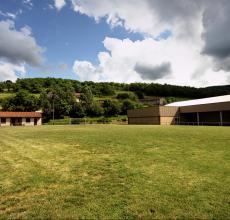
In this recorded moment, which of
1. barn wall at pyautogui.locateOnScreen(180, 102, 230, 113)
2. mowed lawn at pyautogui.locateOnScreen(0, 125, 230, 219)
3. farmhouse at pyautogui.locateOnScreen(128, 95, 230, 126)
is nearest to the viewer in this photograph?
mowed lawn at pyautogui.locateOnScreen(0, 125, 230, 219)

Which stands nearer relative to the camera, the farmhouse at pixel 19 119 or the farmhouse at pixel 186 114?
the farmhouse at pixel 186 114

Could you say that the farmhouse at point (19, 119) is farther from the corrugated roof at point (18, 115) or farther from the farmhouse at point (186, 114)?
the farmhouse at point (186, 114)

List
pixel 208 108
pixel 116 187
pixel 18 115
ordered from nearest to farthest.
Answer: pixel 116 187 < pixel 208 108 < pixel 18 115

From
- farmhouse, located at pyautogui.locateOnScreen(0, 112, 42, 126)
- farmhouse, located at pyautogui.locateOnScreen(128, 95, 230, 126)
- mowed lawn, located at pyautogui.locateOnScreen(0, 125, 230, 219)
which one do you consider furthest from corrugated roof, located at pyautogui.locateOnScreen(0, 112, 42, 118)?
mowed lawn, located at pyautogui.locateOnScreen(0, 125, 230, 219)

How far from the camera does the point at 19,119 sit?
72.9 meters

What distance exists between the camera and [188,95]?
5012 inches

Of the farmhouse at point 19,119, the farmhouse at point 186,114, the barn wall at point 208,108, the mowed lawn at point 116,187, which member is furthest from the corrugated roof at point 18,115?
the mowed lawn at point 116,187

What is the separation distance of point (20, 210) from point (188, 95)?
128751 millimetres

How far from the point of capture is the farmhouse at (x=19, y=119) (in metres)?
70.4

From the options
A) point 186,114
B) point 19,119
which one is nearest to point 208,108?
point 186,114

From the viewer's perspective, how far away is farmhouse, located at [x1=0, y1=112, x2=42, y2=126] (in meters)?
70.4

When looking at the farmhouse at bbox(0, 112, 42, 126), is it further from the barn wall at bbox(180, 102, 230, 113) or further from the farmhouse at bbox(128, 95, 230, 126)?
the barn wall at bbox(180, 102, 230, 113)

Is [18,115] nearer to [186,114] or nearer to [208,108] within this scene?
[186,114]

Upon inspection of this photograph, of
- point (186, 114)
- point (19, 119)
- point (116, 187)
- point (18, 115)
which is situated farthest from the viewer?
point (19, 119)
